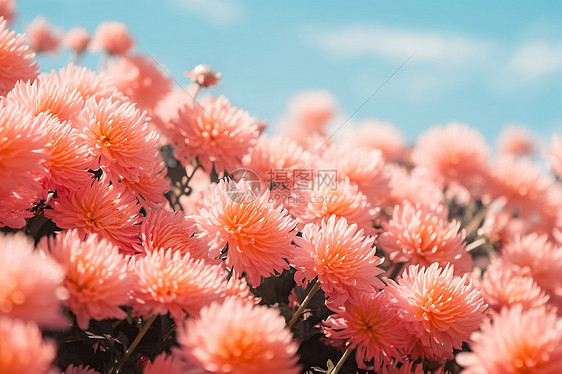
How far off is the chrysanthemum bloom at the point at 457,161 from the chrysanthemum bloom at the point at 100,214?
1.25m

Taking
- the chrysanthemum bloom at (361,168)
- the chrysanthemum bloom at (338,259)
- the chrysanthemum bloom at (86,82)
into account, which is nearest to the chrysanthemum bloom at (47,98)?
the chrysanthemum bloom at (86,82)

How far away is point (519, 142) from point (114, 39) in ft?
8.14

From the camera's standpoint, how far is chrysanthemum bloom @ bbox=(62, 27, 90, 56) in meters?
2.29

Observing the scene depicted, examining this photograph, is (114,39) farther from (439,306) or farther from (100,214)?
(439,306)

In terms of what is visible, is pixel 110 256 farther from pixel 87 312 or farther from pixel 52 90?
pixel 52 90

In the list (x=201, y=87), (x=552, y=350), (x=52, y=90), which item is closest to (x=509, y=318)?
(x=552, y=350)

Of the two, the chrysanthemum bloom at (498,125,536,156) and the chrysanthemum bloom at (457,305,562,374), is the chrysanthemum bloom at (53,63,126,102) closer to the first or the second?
the chrysanthemum bloom at (457,305,562,374)

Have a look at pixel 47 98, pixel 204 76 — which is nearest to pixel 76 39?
pixel 204 76

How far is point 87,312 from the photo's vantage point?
65cm

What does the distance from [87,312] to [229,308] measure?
18cm

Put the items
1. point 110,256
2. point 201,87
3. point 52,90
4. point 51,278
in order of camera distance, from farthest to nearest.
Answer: point 201,87, point 52,90, point 110,256, point 51,278

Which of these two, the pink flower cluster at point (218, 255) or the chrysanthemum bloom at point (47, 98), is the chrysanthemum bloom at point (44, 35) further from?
the chrysanthemum bloom at point (47, 98)

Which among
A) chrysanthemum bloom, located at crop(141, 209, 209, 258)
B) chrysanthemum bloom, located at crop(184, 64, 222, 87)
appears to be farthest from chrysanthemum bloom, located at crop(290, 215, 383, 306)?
chrysanthemum bloom, located at crop(184, 64, 222, 87)

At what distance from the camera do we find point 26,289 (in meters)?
0.56
